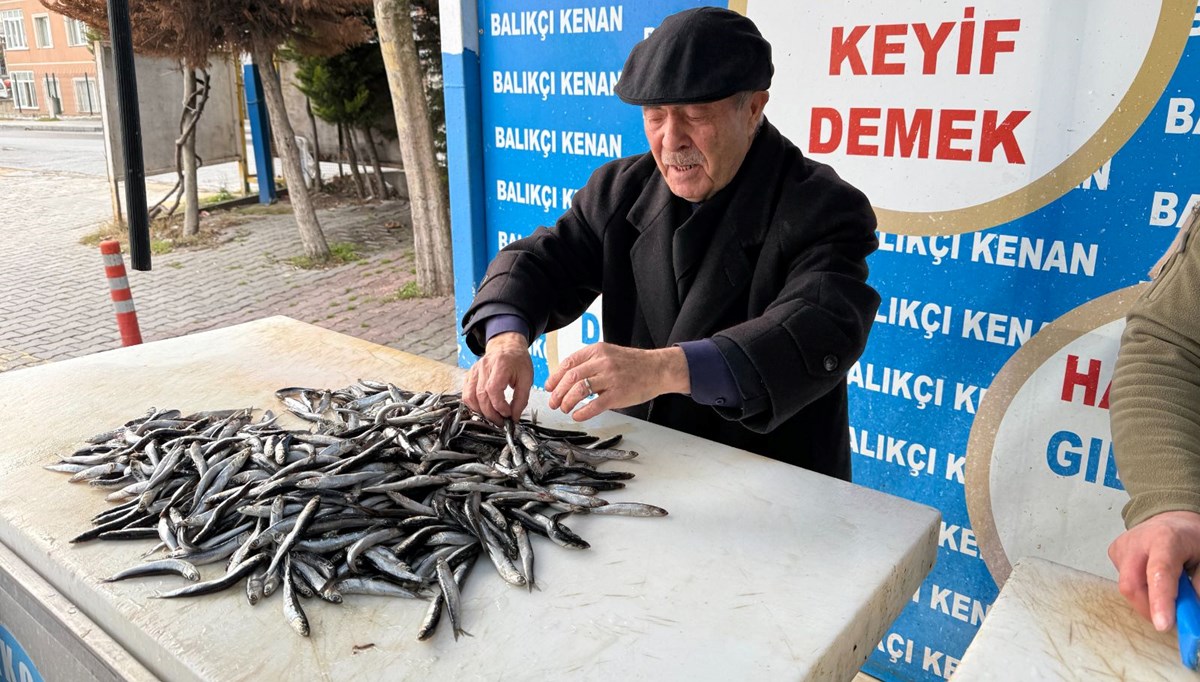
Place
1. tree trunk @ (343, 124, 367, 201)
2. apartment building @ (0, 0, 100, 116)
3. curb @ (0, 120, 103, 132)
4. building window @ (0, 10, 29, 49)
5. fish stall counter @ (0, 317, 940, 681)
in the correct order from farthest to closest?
curb @ (0, 120, 103, 132) < building window @ (0, 10, 29, 49) < tree trunk @ (343, 124, 367, 201) < apartment building @ (0, 0, 100, 116) < fish stall counter @ (0, 317, 940, 681)

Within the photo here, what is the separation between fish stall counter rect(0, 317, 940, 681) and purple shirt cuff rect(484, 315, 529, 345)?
40 cm

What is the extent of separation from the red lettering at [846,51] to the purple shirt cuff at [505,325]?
1.87 meters

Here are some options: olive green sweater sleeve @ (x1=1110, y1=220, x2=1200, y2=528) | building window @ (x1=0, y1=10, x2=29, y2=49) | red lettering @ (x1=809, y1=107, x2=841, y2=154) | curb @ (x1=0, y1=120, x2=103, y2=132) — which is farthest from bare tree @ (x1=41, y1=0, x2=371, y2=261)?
curb @ (x1=0, y1=120, x2=103, y2=132)

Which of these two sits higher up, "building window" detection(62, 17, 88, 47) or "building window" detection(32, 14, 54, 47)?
"building window" detection(32, 14, 54, 47)

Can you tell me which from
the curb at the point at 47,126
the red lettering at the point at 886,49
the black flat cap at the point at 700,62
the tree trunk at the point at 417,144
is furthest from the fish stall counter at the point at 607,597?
the curb at the point at 47,126

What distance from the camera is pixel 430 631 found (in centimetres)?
168

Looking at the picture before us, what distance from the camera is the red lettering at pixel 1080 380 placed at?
3107 mm

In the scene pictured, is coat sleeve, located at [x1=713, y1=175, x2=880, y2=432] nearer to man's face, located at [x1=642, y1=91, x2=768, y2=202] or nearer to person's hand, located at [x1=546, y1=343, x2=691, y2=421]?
person's hand, located at [x1=546, y1=343, x2=691, y2=421]

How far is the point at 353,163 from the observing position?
1480 centimetres

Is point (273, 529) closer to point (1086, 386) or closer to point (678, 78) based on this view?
point (678, 78)

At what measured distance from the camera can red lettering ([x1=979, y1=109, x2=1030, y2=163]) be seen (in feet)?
10.3

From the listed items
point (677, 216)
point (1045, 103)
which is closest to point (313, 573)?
point (677, 216)

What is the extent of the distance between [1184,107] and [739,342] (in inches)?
73.5

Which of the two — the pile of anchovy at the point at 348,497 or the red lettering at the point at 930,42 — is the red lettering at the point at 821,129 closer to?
the red lettering at the point at 930,42
